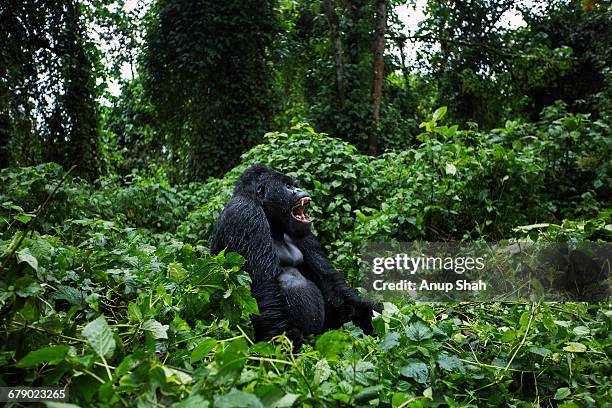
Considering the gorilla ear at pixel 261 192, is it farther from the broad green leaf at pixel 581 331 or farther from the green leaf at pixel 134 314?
the broad green leaf at pixel 581 331

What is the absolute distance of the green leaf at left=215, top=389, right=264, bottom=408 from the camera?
1.18 metres

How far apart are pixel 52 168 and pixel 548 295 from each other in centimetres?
395

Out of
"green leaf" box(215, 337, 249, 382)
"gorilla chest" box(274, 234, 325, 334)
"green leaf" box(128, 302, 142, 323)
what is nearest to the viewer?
"green leaf" box(215, 337, 249, 382)

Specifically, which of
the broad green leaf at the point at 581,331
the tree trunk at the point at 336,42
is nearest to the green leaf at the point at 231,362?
the broad green leaf at the point at 581,331

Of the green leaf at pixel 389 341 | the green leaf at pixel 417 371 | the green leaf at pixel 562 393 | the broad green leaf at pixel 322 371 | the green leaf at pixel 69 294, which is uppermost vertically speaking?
the green leaf at pixel 69 294

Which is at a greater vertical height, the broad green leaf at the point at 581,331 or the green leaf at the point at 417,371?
the broad green leaf at the point at 581,331

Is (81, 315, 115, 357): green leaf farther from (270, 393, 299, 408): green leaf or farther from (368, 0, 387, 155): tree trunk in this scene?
(368, 0, 387, 155): tree trunk

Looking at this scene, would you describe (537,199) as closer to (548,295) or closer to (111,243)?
(548,295)

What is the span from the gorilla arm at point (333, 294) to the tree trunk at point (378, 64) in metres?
4.82

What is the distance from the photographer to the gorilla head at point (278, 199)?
300 centimetres

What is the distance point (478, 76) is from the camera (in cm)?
961

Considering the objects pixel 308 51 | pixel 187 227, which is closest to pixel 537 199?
pixel 187 227

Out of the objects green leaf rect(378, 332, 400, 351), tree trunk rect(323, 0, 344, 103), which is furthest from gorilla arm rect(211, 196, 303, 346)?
tree trunk rect(323, 0, 344, 103)

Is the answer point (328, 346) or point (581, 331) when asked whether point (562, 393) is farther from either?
point (328, 346)
